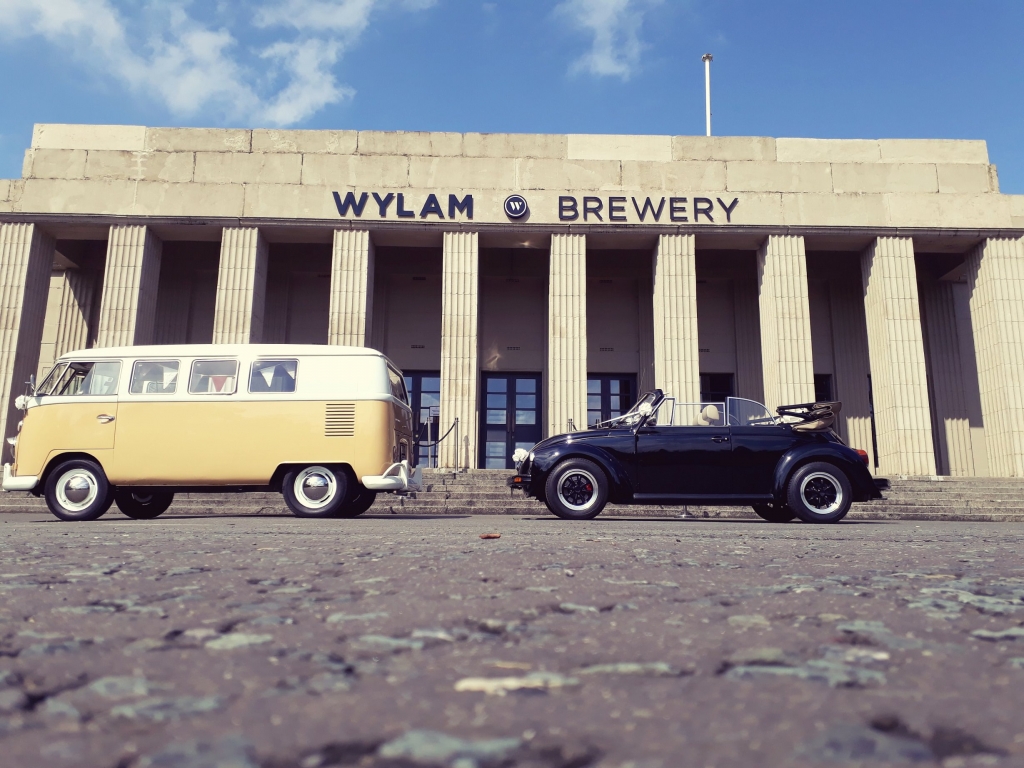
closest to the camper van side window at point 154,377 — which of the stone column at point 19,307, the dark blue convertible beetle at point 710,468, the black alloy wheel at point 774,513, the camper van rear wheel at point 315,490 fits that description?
the camper van rear wheel at point 315,490

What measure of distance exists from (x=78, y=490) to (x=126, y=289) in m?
11.0

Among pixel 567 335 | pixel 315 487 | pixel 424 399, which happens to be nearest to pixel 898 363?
pixel 567 335

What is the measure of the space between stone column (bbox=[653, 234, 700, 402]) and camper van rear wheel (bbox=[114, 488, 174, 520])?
12395mm

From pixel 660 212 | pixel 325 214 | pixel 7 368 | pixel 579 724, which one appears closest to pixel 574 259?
pixel 660 212

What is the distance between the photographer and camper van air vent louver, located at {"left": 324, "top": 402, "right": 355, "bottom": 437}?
9383 mm

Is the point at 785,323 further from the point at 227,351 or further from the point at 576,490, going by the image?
A: the point at 227,351

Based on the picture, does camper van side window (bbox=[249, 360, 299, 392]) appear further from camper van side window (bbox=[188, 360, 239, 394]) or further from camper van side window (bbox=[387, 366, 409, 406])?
camper van side window (bbox=[387, 366, 409, 406])

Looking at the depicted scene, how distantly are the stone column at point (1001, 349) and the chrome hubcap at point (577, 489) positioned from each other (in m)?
15.1

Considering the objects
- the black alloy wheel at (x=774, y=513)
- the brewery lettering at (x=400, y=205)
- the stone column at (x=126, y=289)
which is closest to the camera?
A: the black alloy wheel at (x=774, y=513)

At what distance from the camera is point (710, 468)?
8992 mm

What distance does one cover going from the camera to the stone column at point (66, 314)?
21.3 m

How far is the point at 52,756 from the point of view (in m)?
0.81

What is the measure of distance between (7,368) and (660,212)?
57.1 feet

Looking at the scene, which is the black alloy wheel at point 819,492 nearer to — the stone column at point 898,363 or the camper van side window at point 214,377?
the camper van side window at point 214,377
